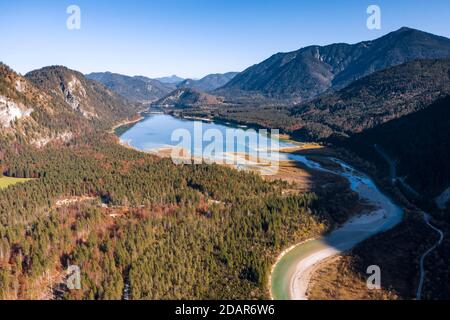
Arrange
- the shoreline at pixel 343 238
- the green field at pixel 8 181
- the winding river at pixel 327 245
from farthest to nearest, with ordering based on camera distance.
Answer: the green field at pixel 8 181 → the shoreline at pixel 343 238 → the winding river at pixel 327 245

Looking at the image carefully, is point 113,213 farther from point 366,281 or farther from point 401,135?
point 401,135

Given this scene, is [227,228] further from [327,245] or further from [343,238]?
[343,238]

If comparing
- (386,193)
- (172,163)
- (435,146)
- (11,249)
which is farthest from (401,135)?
(11,249)

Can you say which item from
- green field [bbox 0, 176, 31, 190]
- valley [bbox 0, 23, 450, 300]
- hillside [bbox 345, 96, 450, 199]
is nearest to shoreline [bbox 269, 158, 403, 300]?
valley [bbox 0, 23, 450, 300]

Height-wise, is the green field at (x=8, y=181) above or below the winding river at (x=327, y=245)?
above

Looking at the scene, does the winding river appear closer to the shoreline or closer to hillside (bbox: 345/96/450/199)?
the shoreline

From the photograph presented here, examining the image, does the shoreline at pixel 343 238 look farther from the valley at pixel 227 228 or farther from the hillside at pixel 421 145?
the hillside at pixel 421 145

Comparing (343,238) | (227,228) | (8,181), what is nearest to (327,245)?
(343,238)

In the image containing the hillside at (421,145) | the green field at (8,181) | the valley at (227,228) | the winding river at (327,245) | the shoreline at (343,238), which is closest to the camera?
the valley at (227,228)

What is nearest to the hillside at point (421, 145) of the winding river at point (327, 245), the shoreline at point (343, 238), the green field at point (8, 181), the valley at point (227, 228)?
the valley at point (227, 228)

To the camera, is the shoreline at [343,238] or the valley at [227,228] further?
the shoreline at [343,238]

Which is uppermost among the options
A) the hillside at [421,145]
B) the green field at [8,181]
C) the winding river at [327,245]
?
the hillside at [421,145]
